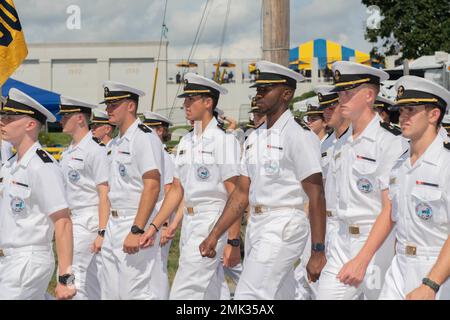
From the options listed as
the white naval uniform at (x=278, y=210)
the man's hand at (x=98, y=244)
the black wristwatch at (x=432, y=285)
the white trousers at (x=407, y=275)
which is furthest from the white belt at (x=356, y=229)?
the man's hand at (x=98, y=244)

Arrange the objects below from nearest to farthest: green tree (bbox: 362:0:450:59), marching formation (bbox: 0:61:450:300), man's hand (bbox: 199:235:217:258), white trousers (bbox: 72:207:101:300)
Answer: marching formation (bbox: 0:61:450:300), man's hand (bbox: 199:235:217:258), white trousers (bbox: 72:207:101:300), green tree (bbox: 362:0:450:59)

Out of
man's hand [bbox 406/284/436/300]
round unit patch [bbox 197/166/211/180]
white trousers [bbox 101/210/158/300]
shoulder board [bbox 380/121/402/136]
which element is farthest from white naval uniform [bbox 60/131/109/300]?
man's hand [bbox 406/284/436/300]

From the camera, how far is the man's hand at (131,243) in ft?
23.5

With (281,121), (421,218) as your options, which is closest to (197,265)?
(281,121)

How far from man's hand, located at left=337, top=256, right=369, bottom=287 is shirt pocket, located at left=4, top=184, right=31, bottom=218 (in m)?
2.26

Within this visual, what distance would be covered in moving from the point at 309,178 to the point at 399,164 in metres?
0.90

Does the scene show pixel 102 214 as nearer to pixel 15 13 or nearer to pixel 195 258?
pixel 195 258

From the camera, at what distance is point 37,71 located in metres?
67.5

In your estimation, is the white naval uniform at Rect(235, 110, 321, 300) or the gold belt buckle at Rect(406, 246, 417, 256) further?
the white naval uniform at Rect(235, 110, 321, 300)

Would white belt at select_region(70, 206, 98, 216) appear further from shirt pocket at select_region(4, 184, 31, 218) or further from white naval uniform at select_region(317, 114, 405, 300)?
white naval uniform at select_region(317, 114, 405, 300)

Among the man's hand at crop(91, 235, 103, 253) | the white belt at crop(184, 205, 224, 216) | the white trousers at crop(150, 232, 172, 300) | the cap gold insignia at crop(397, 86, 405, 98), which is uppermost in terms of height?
the cap gold insignia at crop(397, 86, 405, 98)

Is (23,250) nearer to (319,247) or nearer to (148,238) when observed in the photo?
(148,238)

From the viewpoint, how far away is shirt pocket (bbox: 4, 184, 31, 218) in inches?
239
